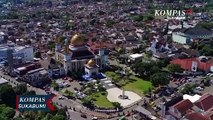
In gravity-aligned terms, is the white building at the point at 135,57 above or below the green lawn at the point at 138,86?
above

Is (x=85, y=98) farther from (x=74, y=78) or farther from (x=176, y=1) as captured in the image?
(x=176, y=1)

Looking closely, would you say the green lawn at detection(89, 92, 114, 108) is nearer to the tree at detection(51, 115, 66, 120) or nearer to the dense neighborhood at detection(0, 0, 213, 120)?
the dense neighborhood at detection(0, 0, 213, 120)

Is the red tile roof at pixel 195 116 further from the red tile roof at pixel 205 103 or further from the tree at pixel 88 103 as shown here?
the tree at pixel 88 103

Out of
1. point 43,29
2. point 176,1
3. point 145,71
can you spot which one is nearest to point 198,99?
point 145,71

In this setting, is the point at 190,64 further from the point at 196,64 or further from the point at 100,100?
the point at 100,100

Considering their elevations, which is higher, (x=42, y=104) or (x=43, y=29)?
(x=42, y=104)

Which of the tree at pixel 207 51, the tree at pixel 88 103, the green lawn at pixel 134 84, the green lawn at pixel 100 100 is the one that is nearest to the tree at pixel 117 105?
the green lawn at pixel 100 100
